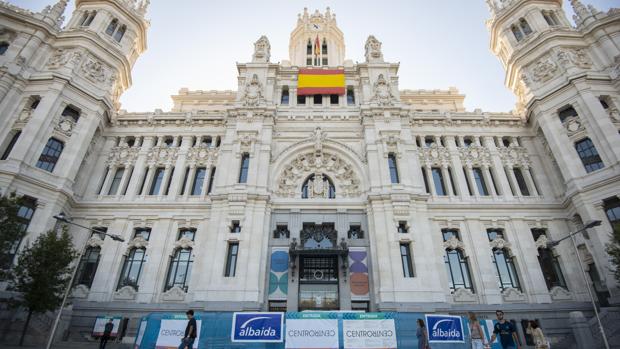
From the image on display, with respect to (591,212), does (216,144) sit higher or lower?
higher

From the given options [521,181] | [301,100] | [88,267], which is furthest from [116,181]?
[521,181]

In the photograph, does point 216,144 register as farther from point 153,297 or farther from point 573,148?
point 573,148

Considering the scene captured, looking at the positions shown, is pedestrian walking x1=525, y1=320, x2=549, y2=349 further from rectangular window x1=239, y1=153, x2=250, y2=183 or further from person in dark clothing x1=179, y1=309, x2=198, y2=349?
rectangular window x1=239, y1=153, x2=250, y2=183

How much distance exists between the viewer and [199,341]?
51.3ft

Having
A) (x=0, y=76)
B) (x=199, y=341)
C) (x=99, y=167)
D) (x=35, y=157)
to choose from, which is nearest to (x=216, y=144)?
(x=99, y=167)

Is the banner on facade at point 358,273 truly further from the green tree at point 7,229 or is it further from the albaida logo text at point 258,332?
the green tree at point 7,229

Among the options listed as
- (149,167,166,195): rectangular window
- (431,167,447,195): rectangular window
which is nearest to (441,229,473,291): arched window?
(431,167,447,195): rectangular window

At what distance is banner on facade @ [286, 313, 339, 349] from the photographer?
50.5 feet

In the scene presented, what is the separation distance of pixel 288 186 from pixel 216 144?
9.27 m

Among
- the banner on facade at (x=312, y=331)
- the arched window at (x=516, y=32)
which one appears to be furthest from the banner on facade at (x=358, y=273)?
the arched window at (x=516, y=32)

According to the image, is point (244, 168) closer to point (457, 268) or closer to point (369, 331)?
point (369, 331)

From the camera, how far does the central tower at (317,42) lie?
44.9 metres

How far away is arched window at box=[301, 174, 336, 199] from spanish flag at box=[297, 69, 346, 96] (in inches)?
391

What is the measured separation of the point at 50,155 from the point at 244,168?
15904 mm
